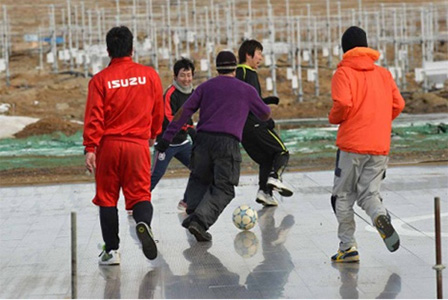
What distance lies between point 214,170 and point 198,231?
26.3 inches

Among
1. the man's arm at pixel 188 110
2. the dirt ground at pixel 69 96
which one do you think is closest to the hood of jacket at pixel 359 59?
the man's arm at pixel 188 110

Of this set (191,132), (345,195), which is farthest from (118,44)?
(191,132)

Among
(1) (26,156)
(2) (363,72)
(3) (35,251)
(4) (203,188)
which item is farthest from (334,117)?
(1) (26,156)

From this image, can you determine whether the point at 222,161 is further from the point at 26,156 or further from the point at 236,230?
the point at 26,156

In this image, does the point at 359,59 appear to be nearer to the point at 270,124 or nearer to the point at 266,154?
the point at 270,124

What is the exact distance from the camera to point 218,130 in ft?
34.7

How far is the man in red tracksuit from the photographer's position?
9.16m

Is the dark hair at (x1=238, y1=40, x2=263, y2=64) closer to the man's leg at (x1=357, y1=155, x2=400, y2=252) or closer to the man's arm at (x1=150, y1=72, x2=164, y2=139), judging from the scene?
the man's arm at (x1=150, y1=72, x2=164, y2=139)

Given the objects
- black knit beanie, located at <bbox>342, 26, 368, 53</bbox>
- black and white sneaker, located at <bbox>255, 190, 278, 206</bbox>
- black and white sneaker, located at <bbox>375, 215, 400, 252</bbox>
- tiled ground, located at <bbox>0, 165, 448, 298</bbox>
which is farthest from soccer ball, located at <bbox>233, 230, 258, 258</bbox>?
black knit beanie, located at <bbox>342, 26, 368, 53</bbox>

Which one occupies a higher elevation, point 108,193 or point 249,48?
point 249,48

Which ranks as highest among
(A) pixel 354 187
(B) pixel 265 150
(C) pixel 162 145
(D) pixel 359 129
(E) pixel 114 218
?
(D) pixel 359 129

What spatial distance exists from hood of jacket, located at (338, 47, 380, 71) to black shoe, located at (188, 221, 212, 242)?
2260mm

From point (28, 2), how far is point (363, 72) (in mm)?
64162

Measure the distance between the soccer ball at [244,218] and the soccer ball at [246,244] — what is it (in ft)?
0.24
